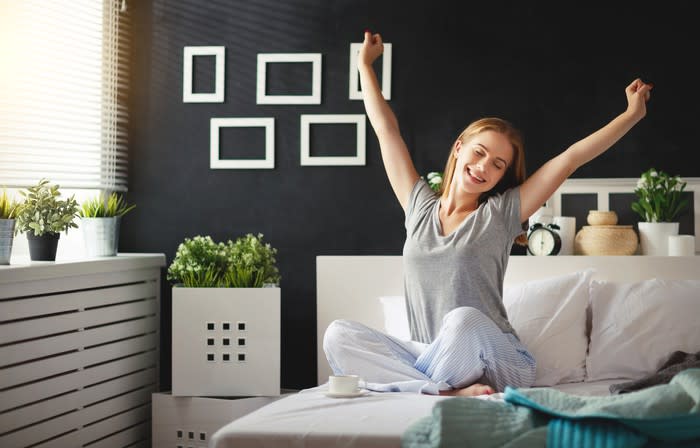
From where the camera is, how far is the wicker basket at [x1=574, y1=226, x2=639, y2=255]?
3.46 meters

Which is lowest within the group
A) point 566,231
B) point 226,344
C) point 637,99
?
point 226,344

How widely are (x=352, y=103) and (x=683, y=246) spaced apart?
1.57 m

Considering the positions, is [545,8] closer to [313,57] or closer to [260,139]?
[313,57]

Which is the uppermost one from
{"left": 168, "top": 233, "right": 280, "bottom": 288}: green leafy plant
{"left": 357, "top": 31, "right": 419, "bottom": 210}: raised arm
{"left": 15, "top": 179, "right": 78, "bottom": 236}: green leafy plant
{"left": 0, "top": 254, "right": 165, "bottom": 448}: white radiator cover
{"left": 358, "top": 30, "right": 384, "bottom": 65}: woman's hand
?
{"left": 358, "top": 30, "right": 384, "bottom": 65}: woman's hand

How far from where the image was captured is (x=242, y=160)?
3930mm

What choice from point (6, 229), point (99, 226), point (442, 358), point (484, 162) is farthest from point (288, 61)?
point (442, 358)

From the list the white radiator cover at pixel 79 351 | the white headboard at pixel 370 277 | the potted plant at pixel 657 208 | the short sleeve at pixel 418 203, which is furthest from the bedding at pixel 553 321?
the white radiator cover at pixel 79 351

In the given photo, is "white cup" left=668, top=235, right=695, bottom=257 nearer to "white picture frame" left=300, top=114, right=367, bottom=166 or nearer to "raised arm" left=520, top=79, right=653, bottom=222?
"raised arm" left=520, top=79, right=653, bottom=222

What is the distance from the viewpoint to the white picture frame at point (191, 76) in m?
3.94

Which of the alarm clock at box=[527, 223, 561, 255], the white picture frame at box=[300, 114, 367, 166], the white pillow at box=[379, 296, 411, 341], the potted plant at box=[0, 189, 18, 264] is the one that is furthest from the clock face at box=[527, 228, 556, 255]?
the potted plant at box=[0, 189, 18, 264]

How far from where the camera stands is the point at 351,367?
8.46 ft

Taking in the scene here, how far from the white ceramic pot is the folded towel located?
71cm

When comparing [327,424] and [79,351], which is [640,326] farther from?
[79,351]

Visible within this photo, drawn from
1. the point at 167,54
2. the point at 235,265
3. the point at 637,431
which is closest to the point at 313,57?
the point at 167,54
